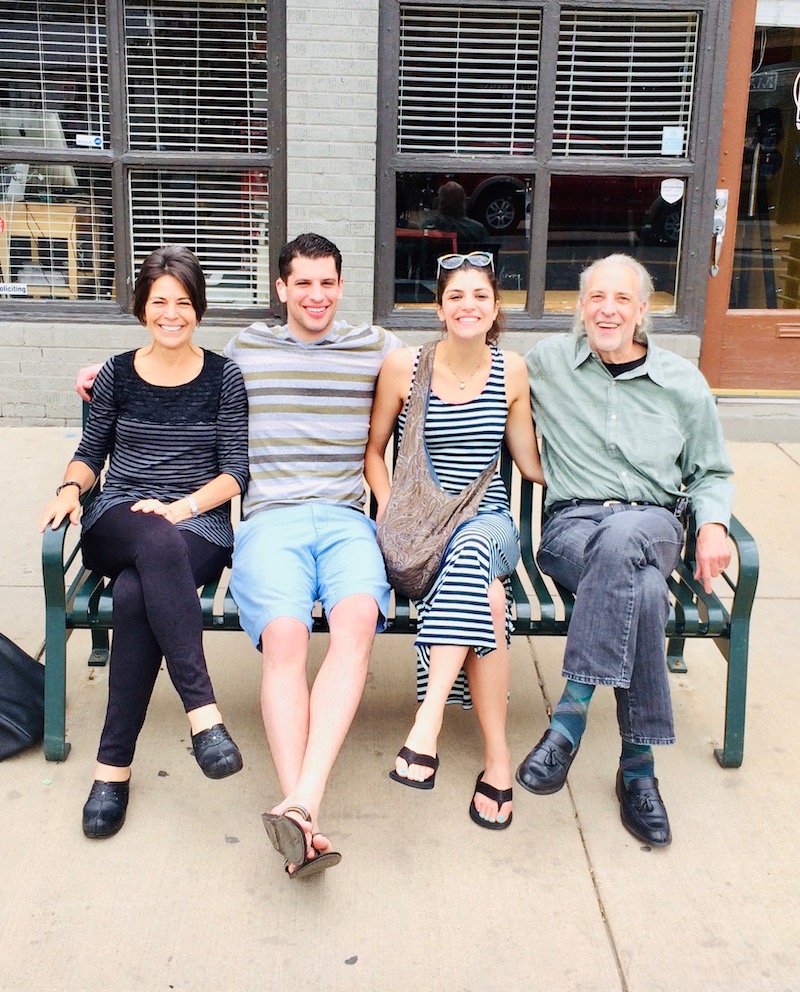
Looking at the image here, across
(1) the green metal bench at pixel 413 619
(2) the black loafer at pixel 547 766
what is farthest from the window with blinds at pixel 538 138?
(2) the black loafer at pixel 547 766

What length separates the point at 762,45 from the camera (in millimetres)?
6383

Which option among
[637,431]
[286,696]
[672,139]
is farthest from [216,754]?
[672,139]

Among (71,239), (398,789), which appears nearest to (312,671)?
(398,789)

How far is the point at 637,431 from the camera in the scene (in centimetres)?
358

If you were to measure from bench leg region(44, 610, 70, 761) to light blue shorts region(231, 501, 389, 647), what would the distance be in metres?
0.52

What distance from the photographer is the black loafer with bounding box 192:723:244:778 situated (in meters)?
2.98

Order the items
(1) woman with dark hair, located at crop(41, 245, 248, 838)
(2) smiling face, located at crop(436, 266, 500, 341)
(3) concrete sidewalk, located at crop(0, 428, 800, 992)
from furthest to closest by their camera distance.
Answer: (2) smiling face, located at crop(436, 266, 500, 341)
(1) woman with dark hair, located at crop(41, 245, 248, 838)
(3) concrete sidewalk, located at crop(0, 428, 800, 992)

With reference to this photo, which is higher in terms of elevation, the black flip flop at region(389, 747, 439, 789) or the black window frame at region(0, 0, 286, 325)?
the black window frame at region(0, 0, 286, 325)

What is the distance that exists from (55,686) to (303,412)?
3.67 feet

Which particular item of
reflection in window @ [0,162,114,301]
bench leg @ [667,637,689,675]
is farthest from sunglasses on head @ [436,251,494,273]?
reflection in window @ [0,162,114,301]

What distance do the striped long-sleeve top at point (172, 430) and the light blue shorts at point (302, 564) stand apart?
0.20m

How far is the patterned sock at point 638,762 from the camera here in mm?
3199

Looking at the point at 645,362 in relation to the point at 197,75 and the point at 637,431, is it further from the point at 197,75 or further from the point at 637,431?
the point at 197,75

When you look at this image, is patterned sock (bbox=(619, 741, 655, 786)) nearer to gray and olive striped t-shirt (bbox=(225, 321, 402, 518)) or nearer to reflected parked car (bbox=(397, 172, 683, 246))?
gray and olive striped t-shirt (bbox=(225, 321, 402, 518))
